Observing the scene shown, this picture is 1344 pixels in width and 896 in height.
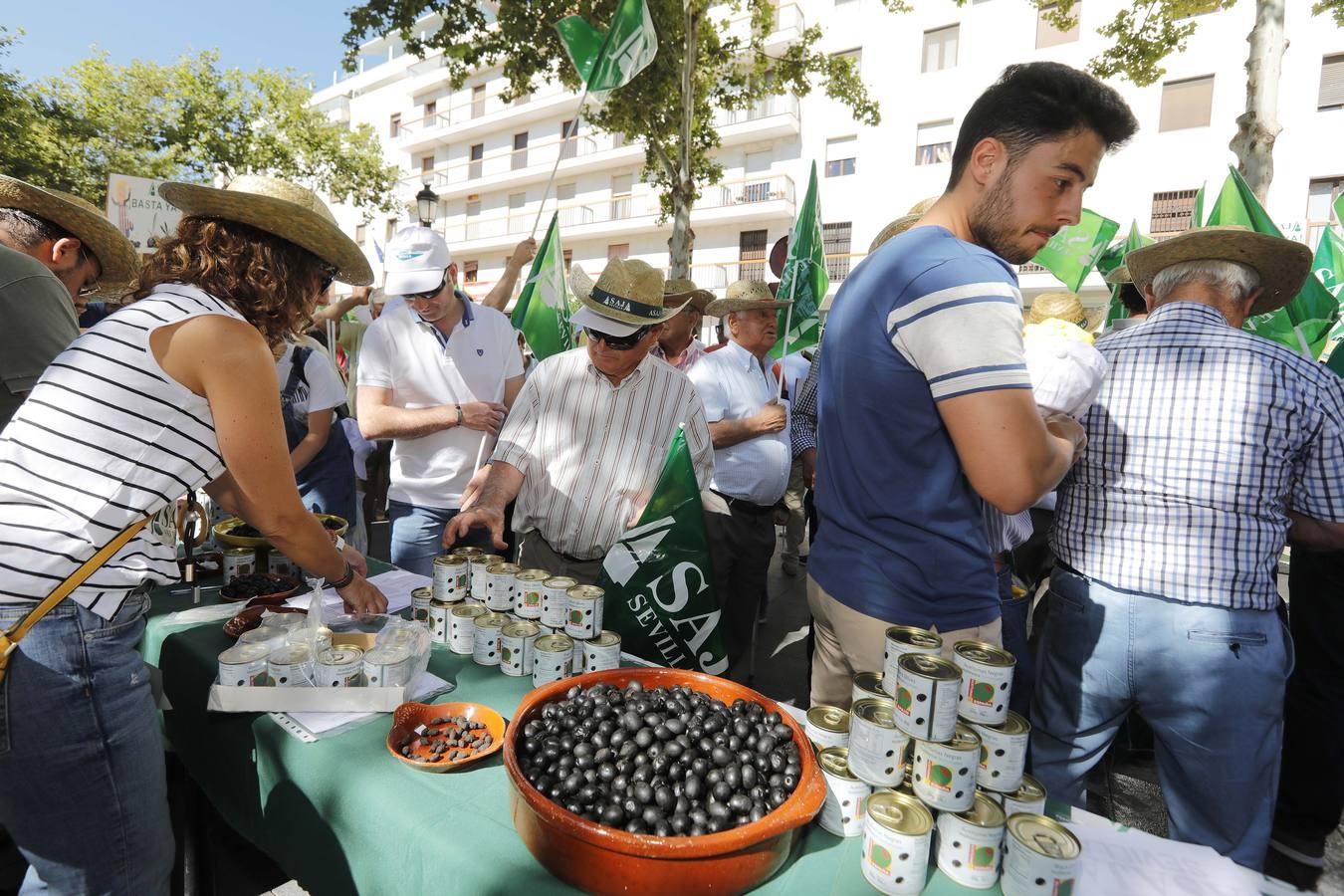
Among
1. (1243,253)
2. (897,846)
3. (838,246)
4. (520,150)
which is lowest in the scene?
(897,846)

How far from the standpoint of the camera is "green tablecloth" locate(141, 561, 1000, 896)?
1.23m

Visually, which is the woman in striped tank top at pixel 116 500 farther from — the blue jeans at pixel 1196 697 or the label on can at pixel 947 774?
the blue jeans at pixel 1196 697

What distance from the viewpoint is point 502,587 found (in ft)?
6.86

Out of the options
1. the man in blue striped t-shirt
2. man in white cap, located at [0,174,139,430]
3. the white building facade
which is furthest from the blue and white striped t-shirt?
the white building facade

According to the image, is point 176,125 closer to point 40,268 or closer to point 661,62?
point 661,62

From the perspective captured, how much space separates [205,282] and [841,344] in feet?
4.87

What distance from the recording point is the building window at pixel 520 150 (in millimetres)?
33688

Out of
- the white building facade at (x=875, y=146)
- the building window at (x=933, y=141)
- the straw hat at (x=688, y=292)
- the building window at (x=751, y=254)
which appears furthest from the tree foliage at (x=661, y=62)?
the building window at (x=751, y=254)

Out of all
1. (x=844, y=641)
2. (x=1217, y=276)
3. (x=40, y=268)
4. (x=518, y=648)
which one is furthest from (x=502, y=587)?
(x=1217, y=276)

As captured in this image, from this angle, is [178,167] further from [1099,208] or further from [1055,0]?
[1099,208]

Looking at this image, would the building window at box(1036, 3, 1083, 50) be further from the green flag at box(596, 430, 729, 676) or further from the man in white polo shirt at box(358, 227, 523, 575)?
the green flag at box(596, 430, 729, 676)

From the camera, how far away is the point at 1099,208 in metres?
20.5

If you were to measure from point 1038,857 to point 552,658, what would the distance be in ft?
3.75

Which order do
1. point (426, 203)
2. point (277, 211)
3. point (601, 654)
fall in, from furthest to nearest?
point (426, 203)
point (601, 654)
point (277, 211)
